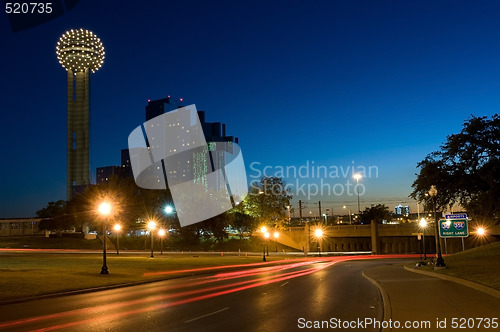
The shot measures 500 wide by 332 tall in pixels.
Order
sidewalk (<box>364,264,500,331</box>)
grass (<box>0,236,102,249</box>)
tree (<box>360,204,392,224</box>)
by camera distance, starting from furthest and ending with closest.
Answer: tree (<box>360,204,392,224</box>) < grass (<box>0,236,102,249</box>) < sidewalk (<box>364,264,500,331</box>)

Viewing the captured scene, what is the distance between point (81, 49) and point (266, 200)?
10348 centimetres

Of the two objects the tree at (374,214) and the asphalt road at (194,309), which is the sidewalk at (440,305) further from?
the tree at (374,214)

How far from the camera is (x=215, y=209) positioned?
3447 inches

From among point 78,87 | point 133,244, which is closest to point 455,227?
point 133,244

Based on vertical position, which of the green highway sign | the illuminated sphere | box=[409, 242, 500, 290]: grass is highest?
the illuminated sphere

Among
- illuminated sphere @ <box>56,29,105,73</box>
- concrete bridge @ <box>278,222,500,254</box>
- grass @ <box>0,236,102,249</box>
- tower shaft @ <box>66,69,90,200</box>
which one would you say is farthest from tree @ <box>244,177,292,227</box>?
tower shaft @ <box>66,69,90,200</box>

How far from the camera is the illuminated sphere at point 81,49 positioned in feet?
509

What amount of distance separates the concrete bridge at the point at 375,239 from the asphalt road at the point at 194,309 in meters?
54.1

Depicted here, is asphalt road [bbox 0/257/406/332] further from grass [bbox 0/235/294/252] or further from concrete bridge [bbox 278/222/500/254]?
grass [bbox 0/235/294/252]

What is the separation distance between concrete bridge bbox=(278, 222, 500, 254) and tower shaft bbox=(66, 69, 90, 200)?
373 feet

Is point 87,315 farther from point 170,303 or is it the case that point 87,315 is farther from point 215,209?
point 215,209

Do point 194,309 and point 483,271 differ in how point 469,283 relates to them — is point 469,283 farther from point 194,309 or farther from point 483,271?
point 194,309

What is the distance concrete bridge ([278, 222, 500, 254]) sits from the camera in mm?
76812

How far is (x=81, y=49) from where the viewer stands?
511ft
